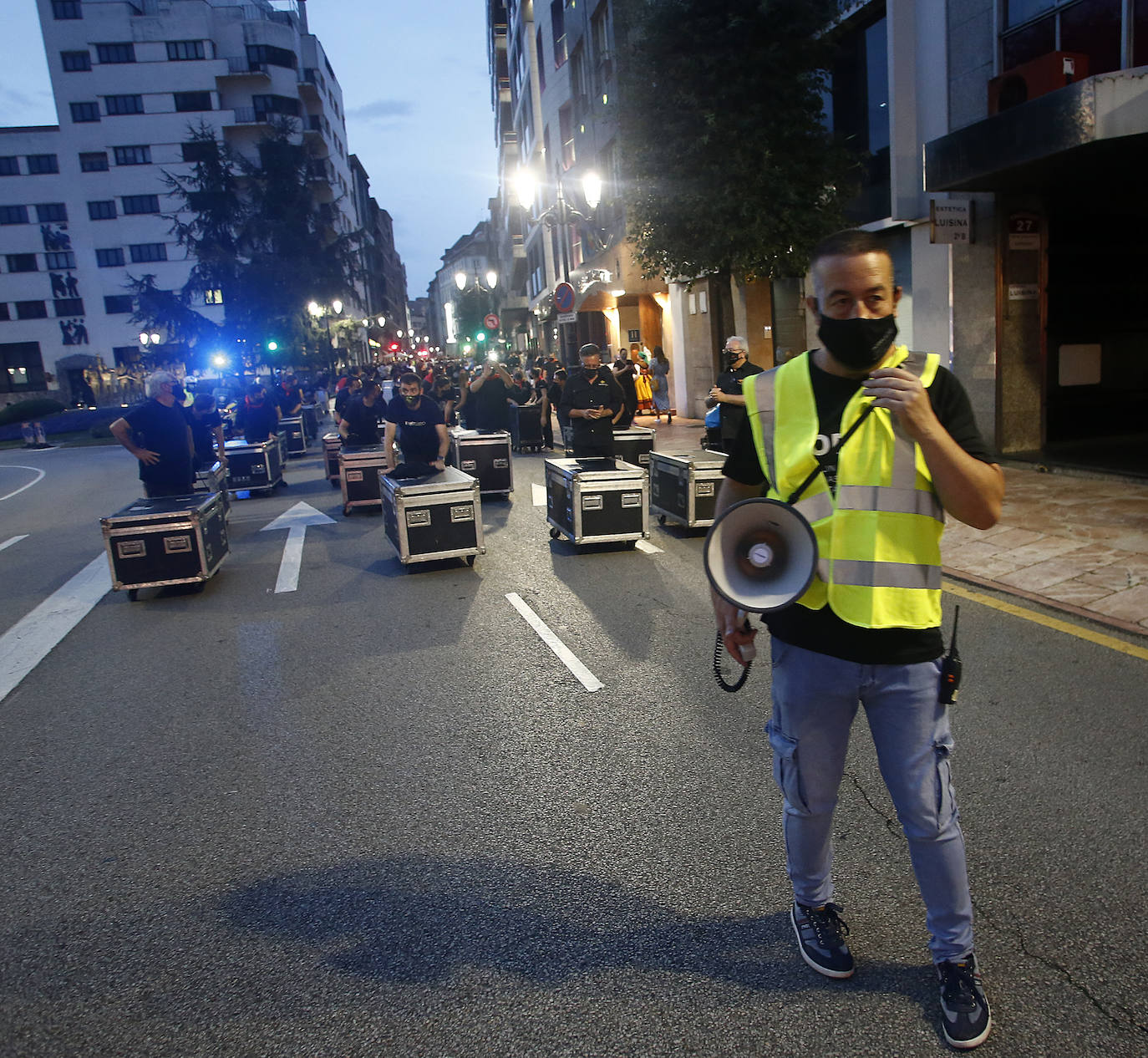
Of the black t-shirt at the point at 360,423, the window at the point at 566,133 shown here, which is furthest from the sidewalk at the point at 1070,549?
the window at the point at 566,133

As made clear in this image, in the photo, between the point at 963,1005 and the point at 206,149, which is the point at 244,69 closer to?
the point at 206,149

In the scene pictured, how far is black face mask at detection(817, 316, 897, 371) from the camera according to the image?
7.78 feet

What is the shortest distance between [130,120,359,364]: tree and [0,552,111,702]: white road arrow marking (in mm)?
42606

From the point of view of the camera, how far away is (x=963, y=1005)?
8.11 feet

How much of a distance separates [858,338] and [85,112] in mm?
80086

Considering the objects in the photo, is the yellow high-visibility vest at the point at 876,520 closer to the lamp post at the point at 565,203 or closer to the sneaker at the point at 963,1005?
the sneaker at the point at 963,1005

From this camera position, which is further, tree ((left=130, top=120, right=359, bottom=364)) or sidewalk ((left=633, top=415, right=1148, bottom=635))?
tree ((left=130, top=120, right=359, bottom=364))

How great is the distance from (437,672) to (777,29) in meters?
11.3

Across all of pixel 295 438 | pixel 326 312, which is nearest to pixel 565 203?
pixel 295 438

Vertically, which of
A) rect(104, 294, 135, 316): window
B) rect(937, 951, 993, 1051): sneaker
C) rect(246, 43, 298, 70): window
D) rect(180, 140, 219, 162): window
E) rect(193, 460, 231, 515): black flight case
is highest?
rect(246, 43, 298, 70): window

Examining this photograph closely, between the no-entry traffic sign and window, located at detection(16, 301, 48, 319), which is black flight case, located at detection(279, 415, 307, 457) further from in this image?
window, located at detection(16, 301, 48, 319)

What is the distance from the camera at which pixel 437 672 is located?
5926 mm

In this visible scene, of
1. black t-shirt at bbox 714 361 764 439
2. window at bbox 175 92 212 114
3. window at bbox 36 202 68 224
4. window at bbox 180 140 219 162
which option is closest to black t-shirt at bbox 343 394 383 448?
black t-shirt at bbox 714 361 764 439

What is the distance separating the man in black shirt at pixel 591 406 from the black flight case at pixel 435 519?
1.66m
